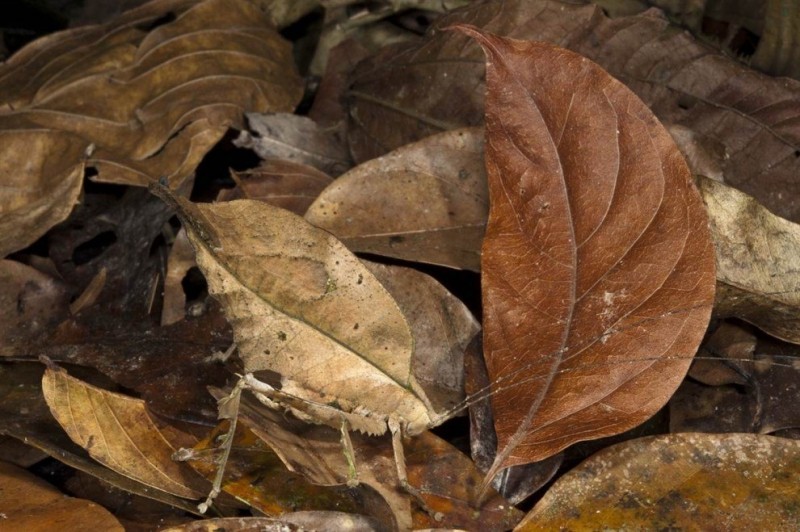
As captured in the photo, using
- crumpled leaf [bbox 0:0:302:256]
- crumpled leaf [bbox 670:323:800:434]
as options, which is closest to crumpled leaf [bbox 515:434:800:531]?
crumpled leaf [bbox 670:323:800:434]

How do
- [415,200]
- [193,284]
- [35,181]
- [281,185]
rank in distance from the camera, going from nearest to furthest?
[415,200], [193,284], [281,185], [35,181]

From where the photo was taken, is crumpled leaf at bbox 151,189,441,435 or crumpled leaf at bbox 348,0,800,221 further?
crumpled leaf at bbox 348,0,800,221

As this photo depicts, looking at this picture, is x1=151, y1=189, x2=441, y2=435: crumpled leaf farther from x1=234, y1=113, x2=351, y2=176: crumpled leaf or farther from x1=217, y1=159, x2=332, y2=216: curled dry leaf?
x1=234, y1=113, x2=351, y2=176: crumpled leaf

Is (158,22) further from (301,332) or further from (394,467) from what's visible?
(394,467)

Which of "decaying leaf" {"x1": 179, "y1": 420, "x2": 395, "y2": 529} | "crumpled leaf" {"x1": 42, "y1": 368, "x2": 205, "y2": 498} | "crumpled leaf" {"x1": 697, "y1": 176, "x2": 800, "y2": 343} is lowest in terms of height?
"crumpled leaf" {"x1": 42, "y1": 368, "x2": 205, "y2": 498}

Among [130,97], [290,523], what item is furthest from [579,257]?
[130,97]

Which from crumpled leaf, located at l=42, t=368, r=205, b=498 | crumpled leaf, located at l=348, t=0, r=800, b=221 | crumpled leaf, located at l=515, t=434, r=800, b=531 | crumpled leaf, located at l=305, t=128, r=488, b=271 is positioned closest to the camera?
crumpled leaf, located at l=515, t=434, r=800, b=531
